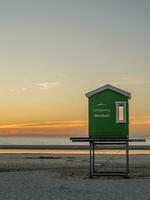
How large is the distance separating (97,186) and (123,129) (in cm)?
513

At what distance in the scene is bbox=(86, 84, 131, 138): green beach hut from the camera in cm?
2897

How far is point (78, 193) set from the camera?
867 inches

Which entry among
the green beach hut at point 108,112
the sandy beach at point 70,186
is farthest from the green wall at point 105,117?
the sandy beach at point 70,186

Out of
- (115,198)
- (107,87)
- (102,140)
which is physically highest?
(107,87)

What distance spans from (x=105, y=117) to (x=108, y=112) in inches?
11.6

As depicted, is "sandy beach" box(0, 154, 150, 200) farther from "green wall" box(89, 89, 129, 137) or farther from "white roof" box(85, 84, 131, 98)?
"white roof" box(85, 84, 131, 98)

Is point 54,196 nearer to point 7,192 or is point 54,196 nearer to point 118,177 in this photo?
point 7,192

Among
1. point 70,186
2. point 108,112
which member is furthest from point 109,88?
point 70,186

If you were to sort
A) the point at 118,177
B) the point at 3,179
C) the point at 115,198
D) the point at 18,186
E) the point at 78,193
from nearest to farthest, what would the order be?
1. the point at 115,198
2. the point at 78,193
3. the point at 18,186
4. the point at 3,179
5. the point at 118,177

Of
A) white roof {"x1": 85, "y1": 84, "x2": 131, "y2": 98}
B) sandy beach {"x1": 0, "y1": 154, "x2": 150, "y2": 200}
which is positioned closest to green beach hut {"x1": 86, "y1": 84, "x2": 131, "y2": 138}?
white roof {"x1": 85, "y1": 84, "x2": 131, "y2": 98}

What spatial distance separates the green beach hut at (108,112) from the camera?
95.0ft

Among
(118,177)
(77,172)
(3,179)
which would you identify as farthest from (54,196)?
(77,172)

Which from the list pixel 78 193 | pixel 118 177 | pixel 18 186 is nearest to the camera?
pixel 78 193

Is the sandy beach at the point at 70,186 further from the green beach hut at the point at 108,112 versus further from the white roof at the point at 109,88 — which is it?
the white roof at the point at 109,88
